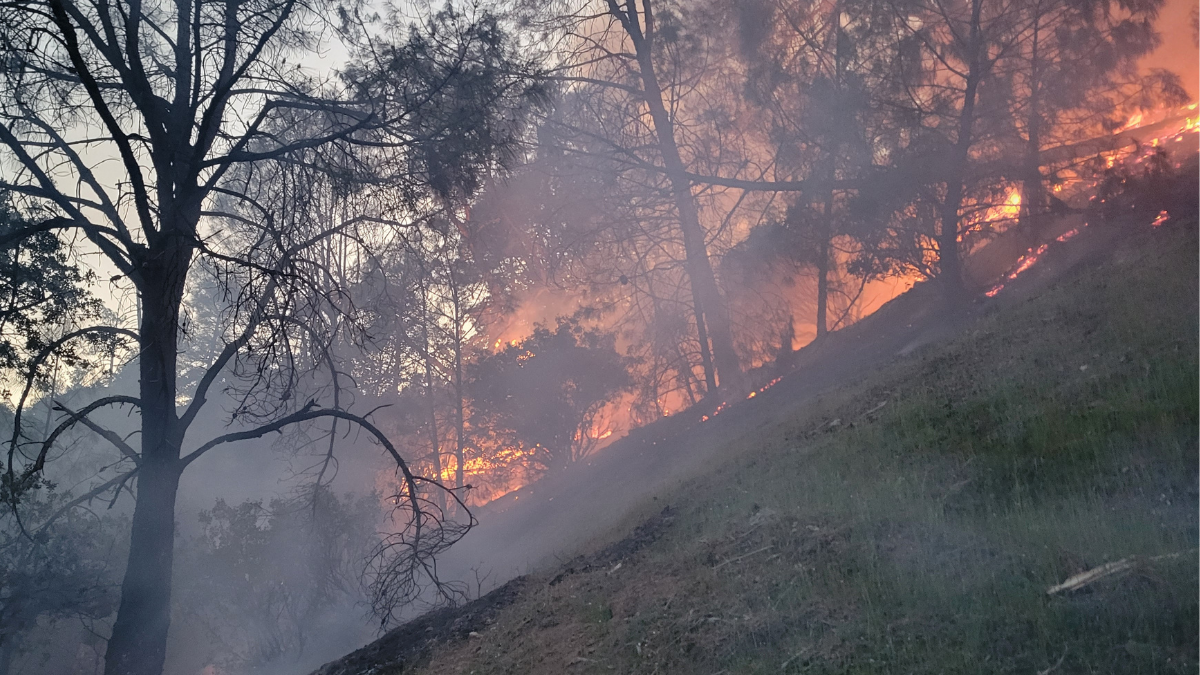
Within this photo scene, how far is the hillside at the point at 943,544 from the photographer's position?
4488 mm

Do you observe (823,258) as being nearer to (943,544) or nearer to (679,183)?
(679,183)

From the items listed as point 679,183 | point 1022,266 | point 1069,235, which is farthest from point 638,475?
point 1069,235

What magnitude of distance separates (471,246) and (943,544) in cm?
536

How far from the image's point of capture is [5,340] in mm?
6980

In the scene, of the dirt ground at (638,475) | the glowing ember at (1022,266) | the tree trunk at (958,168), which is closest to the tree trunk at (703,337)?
the dirt ground at (638,475)

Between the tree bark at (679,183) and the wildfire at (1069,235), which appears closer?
the wildfire at (1069,235)

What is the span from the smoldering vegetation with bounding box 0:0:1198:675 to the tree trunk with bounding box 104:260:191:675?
0.10 ft

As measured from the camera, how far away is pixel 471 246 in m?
8.66

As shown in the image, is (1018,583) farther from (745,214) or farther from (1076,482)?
(745,214)

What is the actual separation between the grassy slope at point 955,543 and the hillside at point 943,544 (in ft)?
0.06

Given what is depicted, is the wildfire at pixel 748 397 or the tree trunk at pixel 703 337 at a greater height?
the tree trunk at pixel 703 337

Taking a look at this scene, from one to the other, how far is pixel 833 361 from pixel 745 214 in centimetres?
712

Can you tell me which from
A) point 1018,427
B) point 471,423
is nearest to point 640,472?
point 1018,427

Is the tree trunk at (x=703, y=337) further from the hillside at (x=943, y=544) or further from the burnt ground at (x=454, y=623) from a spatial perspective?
the burnt ground at (x=454, y=623)
